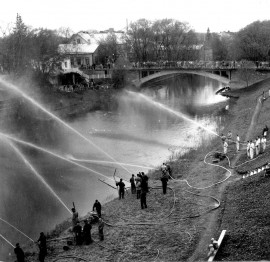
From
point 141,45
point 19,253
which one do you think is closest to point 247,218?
point 19,253

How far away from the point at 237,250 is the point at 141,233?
5.98 metres

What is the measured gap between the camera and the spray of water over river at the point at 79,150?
98.7 ft

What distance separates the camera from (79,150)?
44.6 meters

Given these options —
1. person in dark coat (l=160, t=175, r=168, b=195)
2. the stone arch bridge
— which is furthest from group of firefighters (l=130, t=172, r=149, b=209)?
the stone arch bridge

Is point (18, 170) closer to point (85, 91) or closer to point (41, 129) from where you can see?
point (41, 129)

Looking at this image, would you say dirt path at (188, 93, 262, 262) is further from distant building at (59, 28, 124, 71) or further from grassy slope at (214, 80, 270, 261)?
distant building at (59, 28, 124, 71)

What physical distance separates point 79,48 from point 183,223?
88397mm

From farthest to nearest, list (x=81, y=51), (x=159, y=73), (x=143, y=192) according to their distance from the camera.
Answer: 1. (x=81, y=51)
2. (x=159, y=73)
3. (x=143, y=192)

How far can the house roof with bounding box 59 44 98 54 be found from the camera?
99375mm

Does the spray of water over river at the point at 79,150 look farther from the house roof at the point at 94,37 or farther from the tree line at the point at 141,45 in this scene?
the house roof at the point at 94,37

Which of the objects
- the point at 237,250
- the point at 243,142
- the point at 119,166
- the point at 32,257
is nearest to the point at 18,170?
the point at 119,166

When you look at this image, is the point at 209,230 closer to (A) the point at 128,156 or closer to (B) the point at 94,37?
(A) the point at 128,156

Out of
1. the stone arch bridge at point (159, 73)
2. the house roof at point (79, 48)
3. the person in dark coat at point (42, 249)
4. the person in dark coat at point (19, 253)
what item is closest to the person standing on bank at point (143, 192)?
the person in dark coat at point (42, 249)

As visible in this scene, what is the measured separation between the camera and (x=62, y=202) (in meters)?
30.5
